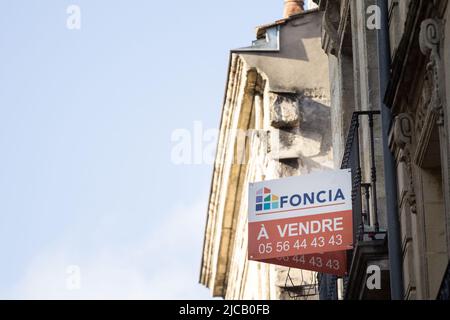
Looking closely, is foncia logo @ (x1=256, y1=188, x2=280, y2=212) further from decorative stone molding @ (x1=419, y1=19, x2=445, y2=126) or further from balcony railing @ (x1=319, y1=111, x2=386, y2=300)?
decorative stone molding @ (x1=419, y1=19, x2=445, y2=126)

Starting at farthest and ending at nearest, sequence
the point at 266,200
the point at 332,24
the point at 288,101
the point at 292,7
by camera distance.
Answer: the point at 292,7 < the point at 288,101 < the point at 332,24 < the point at 266,200

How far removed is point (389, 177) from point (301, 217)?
2.17 m

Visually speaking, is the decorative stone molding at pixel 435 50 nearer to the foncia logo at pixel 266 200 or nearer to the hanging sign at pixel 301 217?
the hanging sign at pixel 301 217

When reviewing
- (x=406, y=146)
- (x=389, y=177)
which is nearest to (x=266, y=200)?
(x=389, y=177)

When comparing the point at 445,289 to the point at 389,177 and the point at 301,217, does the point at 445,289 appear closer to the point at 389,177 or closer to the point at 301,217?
the point at 389,177

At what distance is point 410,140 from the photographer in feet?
51.6

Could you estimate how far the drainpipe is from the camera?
53.6ft

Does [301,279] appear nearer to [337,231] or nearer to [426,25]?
[337,231]

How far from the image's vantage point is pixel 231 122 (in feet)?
114

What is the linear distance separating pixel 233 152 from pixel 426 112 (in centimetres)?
2116

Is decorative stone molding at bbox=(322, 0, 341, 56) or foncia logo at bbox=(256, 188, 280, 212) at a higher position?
A: decorative stone molding at bbox=(322, 0, 341, 56)

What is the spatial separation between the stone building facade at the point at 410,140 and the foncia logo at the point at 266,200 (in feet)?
3.01

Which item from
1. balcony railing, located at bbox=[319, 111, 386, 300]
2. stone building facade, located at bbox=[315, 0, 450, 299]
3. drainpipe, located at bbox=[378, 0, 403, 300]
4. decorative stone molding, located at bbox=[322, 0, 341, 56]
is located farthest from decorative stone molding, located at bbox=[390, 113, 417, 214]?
decorative stone molding, located at bbox=[322, 0, 341, 56]

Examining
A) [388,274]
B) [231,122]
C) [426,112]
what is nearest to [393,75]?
[426,112]
